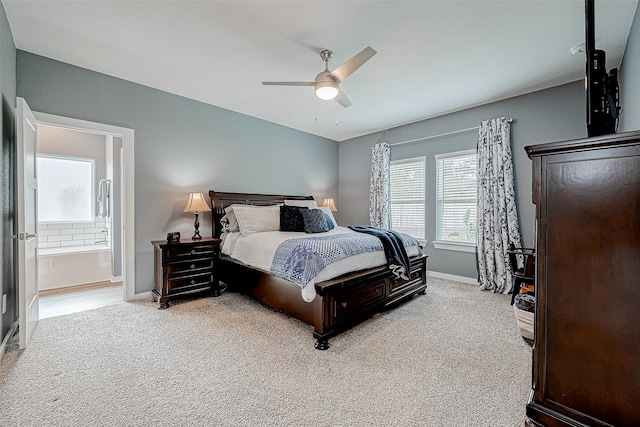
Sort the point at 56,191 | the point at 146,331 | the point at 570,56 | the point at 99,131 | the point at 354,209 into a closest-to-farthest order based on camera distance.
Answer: the point at 146,331, the point at 570,56, the point at 99,131, the point at 56,191, the point at 354,209

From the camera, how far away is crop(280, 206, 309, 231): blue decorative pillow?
153 inches

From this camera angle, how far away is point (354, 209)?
6.13 meters

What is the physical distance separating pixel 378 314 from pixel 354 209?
127 inches

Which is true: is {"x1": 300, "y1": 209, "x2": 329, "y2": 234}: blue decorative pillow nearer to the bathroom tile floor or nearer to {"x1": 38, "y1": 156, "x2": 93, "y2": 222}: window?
the bathroom tile floor

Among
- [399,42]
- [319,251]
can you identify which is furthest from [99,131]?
[399,42]

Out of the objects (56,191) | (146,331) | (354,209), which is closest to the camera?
(146,331)

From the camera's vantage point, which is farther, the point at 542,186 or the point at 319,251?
the point at 319,251

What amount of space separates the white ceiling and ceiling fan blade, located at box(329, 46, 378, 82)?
330 mm

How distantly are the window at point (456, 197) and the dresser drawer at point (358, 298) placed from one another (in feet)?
7.17

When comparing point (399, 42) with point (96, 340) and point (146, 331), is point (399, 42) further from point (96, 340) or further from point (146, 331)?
point (96, 340)

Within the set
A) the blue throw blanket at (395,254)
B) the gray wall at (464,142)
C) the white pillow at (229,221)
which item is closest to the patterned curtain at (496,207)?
the gray wall at (464,142)

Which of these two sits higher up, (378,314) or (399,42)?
(399,42)

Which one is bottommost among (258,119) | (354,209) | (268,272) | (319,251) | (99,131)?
(268,272)

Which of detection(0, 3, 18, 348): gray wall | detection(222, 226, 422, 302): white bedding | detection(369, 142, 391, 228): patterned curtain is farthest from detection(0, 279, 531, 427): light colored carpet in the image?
detection(369, 142, 391, 228): patterned curtain
